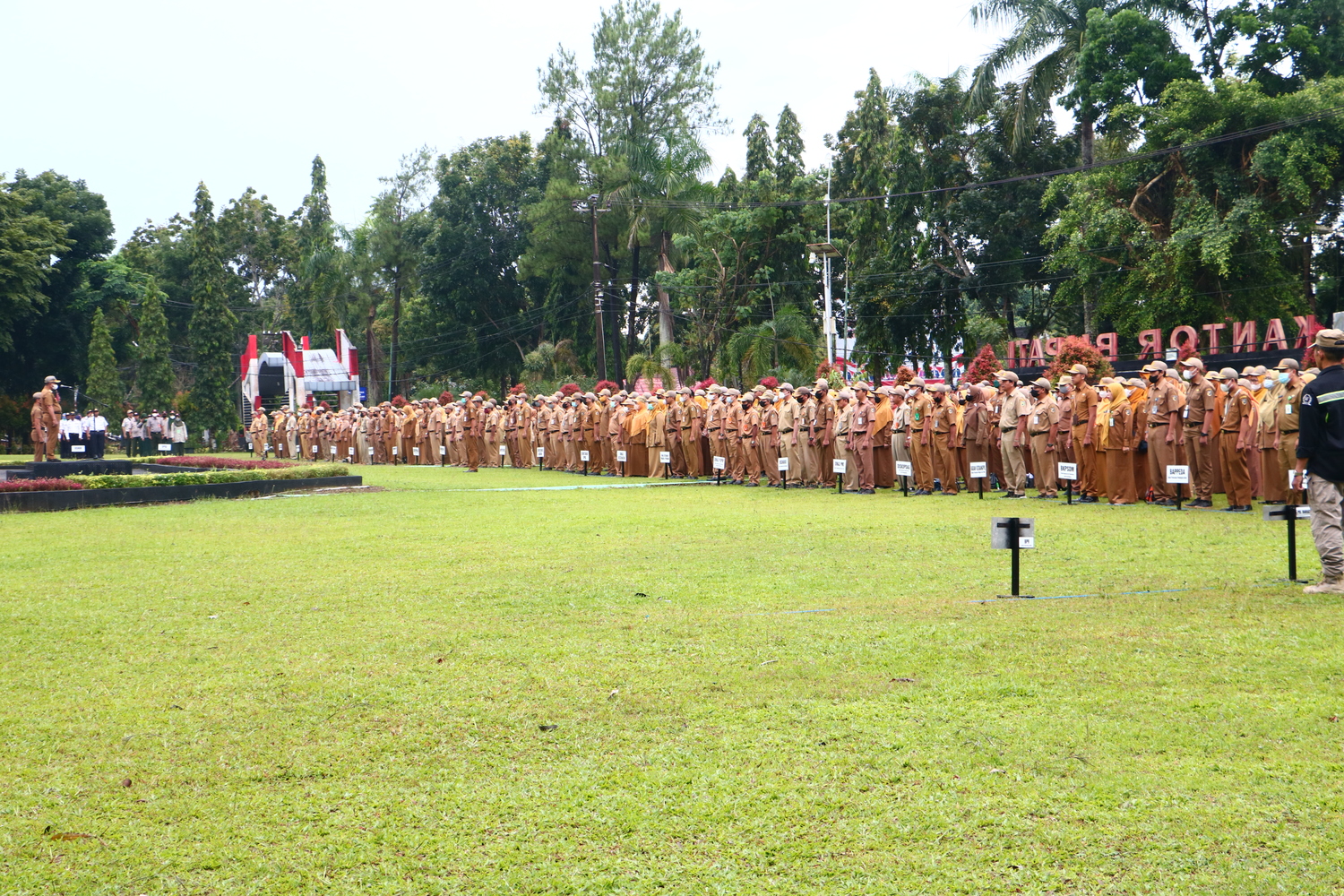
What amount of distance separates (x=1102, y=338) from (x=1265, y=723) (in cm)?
3267

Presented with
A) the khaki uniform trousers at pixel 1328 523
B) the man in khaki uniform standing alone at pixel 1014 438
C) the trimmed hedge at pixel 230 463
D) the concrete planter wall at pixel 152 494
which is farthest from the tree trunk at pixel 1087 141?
the khaki uniform trousers at pixel 1328 523

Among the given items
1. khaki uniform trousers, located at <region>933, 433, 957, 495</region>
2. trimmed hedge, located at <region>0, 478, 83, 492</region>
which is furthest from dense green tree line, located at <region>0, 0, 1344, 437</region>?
trimmed hedge, located at <region>0, 478, 83, 492</region>

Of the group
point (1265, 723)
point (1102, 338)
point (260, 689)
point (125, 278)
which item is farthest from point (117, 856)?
point (125, 278)

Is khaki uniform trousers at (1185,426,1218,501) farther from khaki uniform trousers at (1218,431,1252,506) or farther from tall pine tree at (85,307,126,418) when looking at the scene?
tall pine tree at (85,307,126,418)

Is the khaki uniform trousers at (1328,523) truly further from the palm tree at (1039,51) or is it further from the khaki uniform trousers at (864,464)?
the palm tree at (1039,51)

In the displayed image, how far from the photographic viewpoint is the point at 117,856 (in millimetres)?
Answer: 4227

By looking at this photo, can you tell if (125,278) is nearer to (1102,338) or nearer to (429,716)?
(1102,338)

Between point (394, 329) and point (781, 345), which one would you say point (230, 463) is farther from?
point (394, 329)

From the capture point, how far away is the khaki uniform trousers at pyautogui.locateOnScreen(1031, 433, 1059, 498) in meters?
18.9

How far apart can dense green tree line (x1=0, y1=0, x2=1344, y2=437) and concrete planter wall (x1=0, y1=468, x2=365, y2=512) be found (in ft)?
65.8

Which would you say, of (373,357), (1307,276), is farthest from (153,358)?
(1307,276)

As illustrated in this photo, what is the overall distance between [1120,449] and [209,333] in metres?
47.6

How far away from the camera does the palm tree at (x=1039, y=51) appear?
1507 inches

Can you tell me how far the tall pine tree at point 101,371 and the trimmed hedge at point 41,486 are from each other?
37829 millimetres
